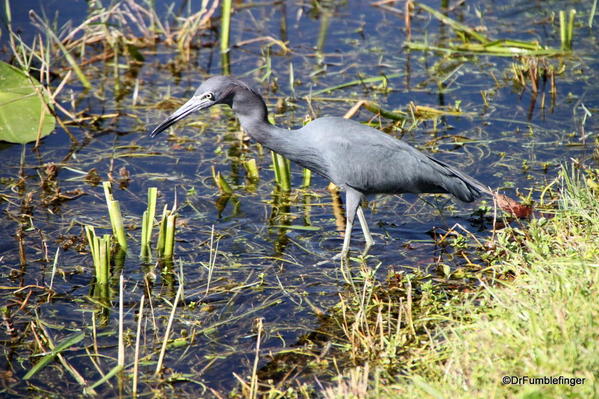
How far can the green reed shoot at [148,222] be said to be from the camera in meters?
4.68

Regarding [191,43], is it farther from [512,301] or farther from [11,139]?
[512,301]

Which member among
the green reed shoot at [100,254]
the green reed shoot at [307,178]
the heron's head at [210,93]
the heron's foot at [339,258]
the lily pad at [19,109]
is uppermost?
the heron's head at [210,93]

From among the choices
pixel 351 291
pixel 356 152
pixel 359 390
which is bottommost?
pixel 351 291

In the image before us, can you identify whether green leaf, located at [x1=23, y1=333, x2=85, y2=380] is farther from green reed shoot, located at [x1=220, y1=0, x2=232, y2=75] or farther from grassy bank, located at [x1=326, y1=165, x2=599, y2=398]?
green reed shoot, located at [x1=220, y1=0, x2=232, y2=75]

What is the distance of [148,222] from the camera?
476 cm

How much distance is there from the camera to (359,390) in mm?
3201

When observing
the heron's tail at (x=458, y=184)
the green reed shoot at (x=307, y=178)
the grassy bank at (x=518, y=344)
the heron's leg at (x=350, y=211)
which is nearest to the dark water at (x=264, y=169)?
the green reed shoot at (x=307, y=178)

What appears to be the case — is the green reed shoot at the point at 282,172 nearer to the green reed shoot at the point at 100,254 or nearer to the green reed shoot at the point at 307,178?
the green reed shoot at the point at 307,178

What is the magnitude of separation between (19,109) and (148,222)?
7.17ft

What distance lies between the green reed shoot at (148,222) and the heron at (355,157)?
61 cm

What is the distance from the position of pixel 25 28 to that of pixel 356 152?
16.0 feet

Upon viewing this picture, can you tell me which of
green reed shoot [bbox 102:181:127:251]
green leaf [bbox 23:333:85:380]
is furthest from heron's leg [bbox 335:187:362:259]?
green leaf [bbox 23:333:85:380]

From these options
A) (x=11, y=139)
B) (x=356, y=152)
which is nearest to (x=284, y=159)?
(x=356, y=152)

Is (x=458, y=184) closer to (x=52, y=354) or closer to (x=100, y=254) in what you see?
(x=100, y=254)
